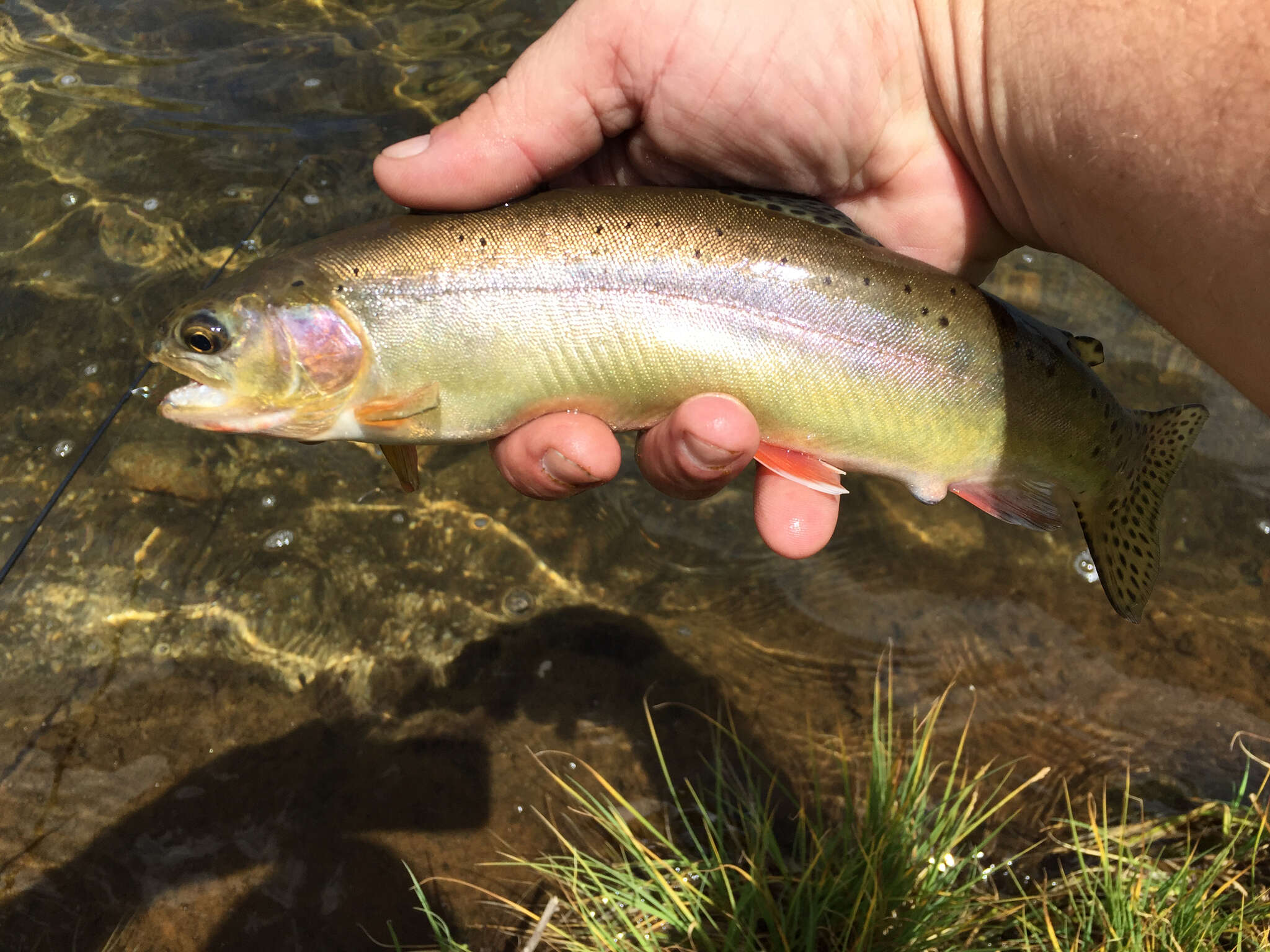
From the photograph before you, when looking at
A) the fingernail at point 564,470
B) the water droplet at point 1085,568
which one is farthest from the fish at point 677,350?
the water droplet at point 1085,568

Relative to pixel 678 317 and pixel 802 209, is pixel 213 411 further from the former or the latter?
pixel 802 209

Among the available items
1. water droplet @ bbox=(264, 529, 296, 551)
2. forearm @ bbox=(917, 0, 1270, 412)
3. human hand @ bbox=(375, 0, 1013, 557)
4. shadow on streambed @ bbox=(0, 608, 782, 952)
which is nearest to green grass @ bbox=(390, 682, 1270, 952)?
shadow on streambed @ bbox=(0, 608, 782, 952)

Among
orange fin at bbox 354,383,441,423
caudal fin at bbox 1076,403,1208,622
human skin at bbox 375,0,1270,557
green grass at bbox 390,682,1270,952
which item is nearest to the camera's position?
human skin at bbox 375,0,1270,557

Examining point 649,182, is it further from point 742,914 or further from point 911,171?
point 742,914

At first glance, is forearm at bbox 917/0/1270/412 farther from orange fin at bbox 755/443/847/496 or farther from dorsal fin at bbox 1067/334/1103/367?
orange fin at bbox 755/443/847/496

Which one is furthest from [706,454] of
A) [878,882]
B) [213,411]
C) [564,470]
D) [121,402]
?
[121,402]

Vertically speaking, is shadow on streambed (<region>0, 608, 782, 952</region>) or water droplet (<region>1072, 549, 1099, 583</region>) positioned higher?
water droplet (<region>1072, 549, 1099, 583</region>)

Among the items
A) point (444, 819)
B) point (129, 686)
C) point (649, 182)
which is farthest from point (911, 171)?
point (129, 686)
